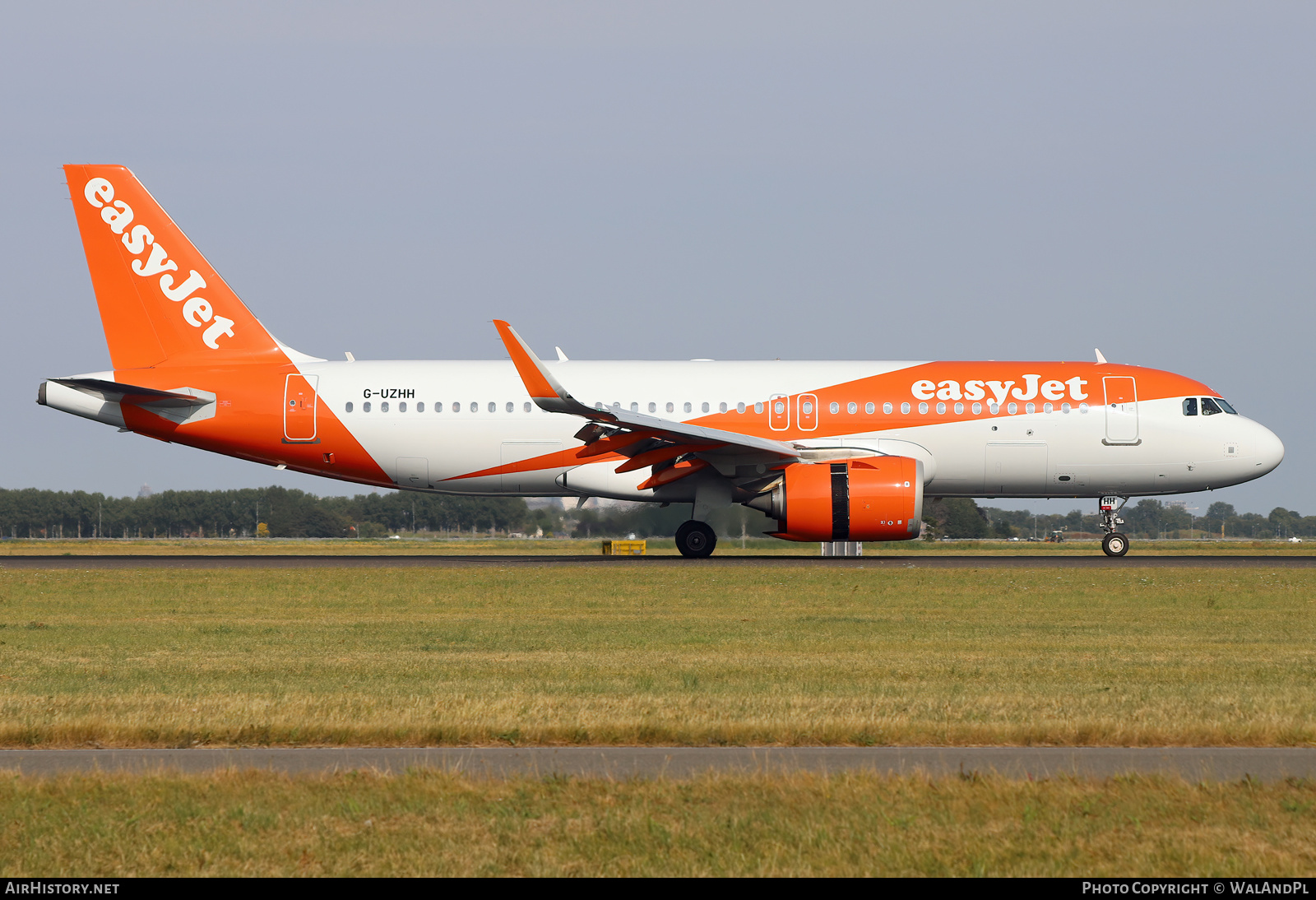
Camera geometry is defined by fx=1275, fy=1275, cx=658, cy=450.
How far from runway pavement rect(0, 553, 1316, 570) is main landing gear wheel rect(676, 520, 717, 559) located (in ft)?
0.95

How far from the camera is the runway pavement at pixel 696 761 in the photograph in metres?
7.64

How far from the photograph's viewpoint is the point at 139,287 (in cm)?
2895

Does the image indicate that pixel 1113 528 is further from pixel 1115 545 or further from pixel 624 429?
pixel 624 429

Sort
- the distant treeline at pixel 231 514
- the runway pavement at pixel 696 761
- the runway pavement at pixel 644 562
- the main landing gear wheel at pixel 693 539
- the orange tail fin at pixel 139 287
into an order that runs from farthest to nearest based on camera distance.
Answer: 1. the distant treeline at pixel 231 514
2. the orange tail fin at pixel 139 287
3. the main landing gear wheel at pixel 693 539
4. the runway pavement at pixel 644 562
5. the runway pavement at pixel 696 761

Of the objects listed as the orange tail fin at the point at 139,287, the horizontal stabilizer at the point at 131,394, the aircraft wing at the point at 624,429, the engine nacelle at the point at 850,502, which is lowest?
the engine nacelle at the point at 850,502

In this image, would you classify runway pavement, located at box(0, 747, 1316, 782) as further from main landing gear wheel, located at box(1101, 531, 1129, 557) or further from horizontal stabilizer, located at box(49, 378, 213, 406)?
main landing gear wheel, located at box(1101, 531, 1129, 557)

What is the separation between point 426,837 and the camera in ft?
20.5

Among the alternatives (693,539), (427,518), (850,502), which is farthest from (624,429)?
(427,518)

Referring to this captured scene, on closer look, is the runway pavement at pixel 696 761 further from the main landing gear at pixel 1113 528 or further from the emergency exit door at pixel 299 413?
the main landing gear at pixel 1113 528

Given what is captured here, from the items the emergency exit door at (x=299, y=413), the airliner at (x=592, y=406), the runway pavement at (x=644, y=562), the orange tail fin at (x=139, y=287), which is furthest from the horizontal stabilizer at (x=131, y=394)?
the runway pavement at (x=644, y=562)

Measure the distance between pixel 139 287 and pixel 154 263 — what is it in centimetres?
64

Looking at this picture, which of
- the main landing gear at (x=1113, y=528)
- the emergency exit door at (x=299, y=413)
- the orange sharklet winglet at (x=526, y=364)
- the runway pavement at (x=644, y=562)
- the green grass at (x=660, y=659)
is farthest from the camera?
the main landing gear at (x=1113, y=528)

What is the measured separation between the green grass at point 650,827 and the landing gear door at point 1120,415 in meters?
22.4
